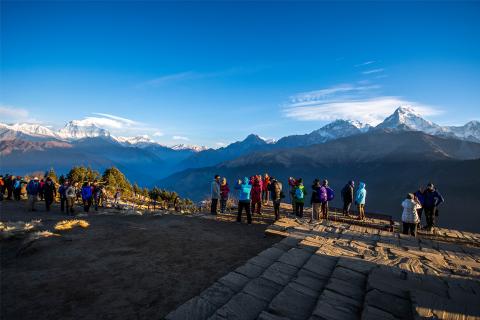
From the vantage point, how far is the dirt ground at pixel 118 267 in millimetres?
5707

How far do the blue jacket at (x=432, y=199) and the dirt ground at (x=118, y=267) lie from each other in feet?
27.0

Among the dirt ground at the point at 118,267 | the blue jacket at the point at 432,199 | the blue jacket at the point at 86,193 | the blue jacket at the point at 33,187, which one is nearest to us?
the dirt ground at the point at 118,267

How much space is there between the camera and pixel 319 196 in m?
13.9

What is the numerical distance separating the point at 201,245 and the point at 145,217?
6607 millimetres

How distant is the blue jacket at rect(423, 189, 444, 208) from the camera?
13664 millimetres

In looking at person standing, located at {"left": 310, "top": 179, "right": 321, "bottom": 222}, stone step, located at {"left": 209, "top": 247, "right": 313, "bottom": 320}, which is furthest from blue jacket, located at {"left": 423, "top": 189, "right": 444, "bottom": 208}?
stone step, located at {"left": 209, "top": 247, "right": 313, "bottom": 320}

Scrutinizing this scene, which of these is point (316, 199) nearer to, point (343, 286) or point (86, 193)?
point (343, 286)

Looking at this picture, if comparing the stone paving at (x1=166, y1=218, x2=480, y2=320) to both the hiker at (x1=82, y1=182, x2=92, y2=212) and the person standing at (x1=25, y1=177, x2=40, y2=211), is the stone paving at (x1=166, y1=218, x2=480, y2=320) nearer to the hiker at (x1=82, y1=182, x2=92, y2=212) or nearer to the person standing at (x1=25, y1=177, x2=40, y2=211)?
the hiker at (x1=82, y1=182, x2=92, y2=212)

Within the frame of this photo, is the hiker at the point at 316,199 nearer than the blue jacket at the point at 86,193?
Yes

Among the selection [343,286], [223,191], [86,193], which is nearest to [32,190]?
[86,193]

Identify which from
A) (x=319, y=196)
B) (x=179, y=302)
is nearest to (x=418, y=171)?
(x=319, y=196)

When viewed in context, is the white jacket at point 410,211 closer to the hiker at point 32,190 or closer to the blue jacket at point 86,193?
the blue jacket at point 86,193

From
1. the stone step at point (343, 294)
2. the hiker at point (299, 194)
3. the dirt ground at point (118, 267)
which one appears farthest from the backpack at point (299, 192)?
the stone step at point (343, 294)

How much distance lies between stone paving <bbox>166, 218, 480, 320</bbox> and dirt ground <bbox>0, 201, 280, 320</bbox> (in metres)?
0.99
